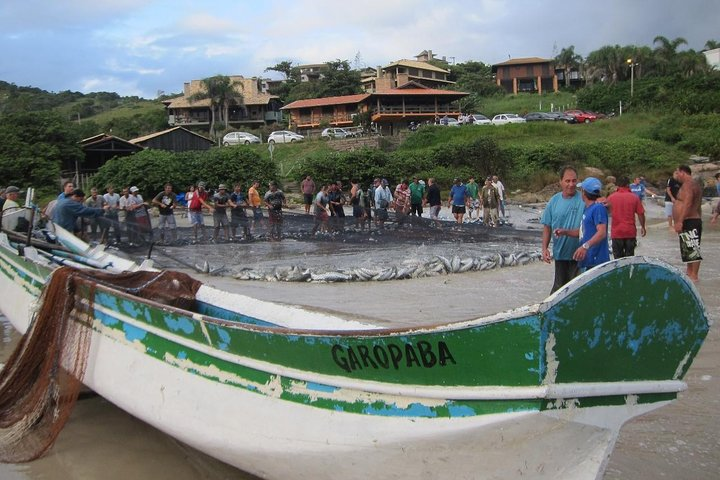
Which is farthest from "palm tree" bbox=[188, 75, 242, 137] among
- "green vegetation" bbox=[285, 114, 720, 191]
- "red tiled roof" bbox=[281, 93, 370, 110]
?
"green vegetation" bbox=[285, 114, 720, 191]

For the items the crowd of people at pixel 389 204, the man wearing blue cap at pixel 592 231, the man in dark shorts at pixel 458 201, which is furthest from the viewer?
the man in dark shorts at pixel 458 201

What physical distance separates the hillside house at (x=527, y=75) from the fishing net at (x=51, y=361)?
85389mm

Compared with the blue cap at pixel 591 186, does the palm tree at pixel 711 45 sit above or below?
above

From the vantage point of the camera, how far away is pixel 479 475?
3553 millimetres

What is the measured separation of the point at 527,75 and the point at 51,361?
87.6 m

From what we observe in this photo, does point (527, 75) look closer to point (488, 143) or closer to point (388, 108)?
point (388, 108)

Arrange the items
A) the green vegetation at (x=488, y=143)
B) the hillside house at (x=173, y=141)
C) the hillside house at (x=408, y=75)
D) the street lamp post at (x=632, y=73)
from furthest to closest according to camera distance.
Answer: the hillside house at (x=408, y=75)
the street lamp post at (x=632, y=73)
the hillside house at (x=173, y=141)
the green vegetation at (x=488, y=143)

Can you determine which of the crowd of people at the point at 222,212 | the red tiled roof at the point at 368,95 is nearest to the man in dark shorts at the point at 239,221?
the crowd of people at the point at 222,212

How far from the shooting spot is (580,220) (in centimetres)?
652

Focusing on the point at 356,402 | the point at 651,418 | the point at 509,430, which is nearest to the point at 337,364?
the point at 356,402

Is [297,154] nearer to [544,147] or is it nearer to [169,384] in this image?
[544,147]

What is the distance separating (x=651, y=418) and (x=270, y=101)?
2991 inches

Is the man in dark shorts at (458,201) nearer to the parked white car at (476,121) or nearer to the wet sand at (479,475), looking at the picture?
the wet sand at (479,475)

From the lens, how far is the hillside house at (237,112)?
75562 mm
